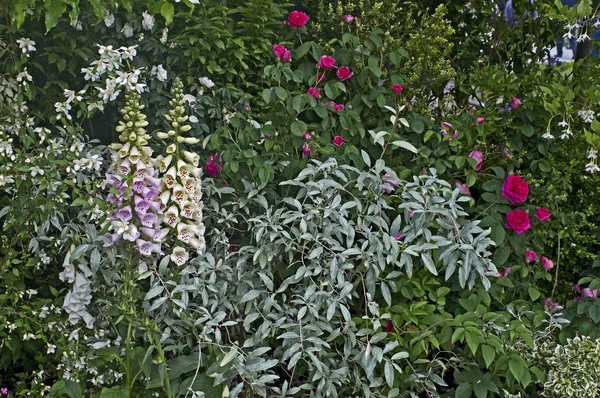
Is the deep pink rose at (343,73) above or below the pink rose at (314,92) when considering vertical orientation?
above

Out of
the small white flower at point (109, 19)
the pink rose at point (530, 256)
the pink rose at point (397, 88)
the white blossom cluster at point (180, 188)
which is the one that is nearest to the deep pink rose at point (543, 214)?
the pink rose at point (530, 256)

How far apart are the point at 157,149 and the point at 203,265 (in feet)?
2.45

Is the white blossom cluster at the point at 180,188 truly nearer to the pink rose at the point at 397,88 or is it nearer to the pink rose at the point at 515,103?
the pink rose at the point at 397,88

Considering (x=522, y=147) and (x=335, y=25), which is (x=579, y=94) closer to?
(x=522, y=147)

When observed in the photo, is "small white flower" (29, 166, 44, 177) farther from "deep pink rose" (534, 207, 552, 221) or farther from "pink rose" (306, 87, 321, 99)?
"deep pink rose" (534, 207, 552, 221)

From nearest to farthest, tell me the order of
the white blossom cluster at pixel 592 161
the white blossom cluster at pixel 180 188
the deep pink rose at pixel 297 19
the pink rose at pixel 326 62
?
1. the white blossom cluster at pixel 180 188
2. the white blossom cluster at pixel 592 161
3. the pink rose at pixel 326 62
4. the deep pink rose at pixel 297 19

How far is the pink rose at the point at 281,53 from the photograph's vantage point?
306cm

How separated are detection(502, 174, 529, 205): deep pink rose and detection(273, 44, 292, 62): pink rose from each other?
108 cm

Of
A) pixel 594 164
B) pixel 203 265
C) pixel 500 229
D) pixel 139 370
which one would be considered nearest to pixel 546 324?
pixel 500 229

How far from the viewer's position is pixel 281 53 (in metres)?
3.06

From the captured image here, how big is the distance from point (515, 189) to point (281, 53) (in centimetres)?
115

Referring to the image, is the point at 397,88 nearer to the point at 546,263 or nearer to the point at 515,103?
the point at 515,103

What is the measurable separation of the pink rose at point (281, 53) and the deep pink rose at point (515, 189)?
1.08 meters

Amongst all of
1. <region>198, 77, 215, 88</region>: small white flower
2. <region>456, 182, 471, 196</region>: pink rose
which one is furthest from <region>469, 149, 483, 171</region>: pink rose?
<region>198, 77, 215, 88</region>: small white flower
